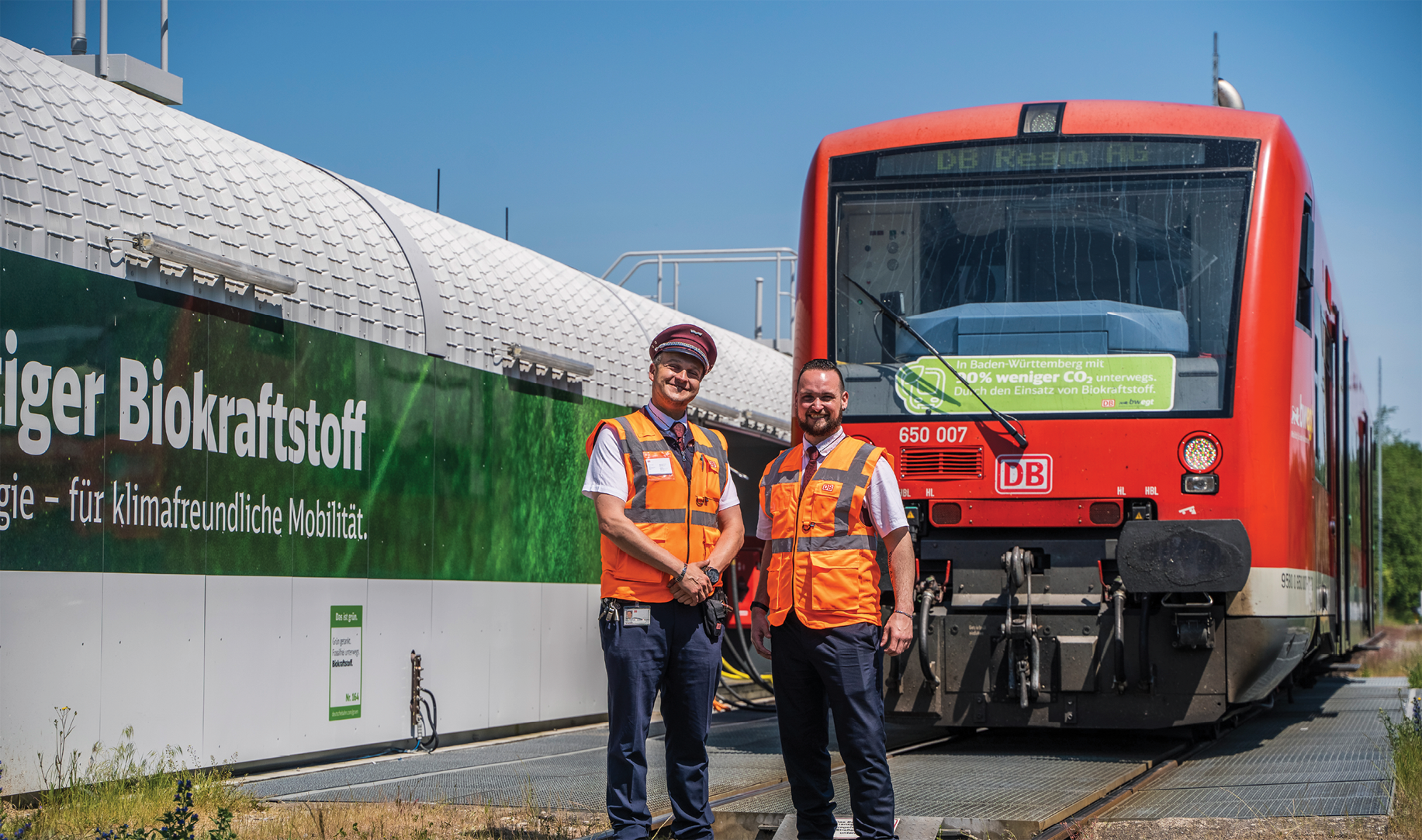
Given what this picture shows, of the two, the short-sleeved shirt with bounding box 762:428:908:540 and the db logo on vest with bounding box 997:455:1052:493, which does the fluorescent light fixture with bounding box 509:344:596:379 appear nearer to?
the db logo on vest with bounding box 997:455:1052:493

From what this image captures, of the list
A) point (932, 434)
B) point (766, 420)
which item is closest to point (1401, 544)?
point (766, 420)

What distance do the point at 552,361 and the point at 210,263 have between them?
4.02m

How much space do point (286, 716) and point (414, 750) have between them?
5.17 ft

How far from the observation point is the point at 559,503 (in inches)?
495

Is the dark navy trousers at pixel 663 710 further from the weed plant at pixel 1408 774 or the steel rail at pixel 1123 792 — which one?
the weed plant at pixel 1408 774

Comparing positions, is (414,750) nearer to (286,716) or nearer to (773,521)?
(286,716)

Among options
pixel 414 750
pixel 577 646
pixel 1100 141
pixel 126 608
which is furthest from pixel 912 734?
pixel 126 608

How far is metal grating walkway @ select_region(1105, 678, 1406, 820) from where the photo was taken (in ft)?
23.0

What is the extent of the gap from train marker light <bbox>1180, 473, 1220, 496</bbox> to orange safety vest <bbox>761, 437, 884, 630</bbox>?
3.95 meters

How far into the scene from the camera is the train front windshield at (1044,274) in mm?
9336

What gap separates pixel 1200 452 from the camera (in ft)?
29.9

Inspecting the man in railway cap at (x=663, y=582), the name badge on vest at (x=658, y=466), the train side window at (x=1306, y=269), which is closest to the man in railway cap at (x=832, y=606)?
the man in railway cap at (x=663, y=582)

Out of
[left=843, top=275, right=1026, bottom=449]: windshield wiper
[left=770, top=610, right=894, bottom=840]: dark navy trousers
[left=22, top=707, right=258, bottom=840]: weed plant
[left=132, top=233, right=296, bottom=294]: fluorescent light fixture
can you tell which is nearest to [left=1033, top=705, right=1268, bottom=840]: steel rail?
[left=770, top=610, right=894, bottom=840]: dark navy trousers

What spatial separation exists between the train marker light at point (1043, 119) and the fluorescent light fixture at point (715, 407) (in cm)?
535
